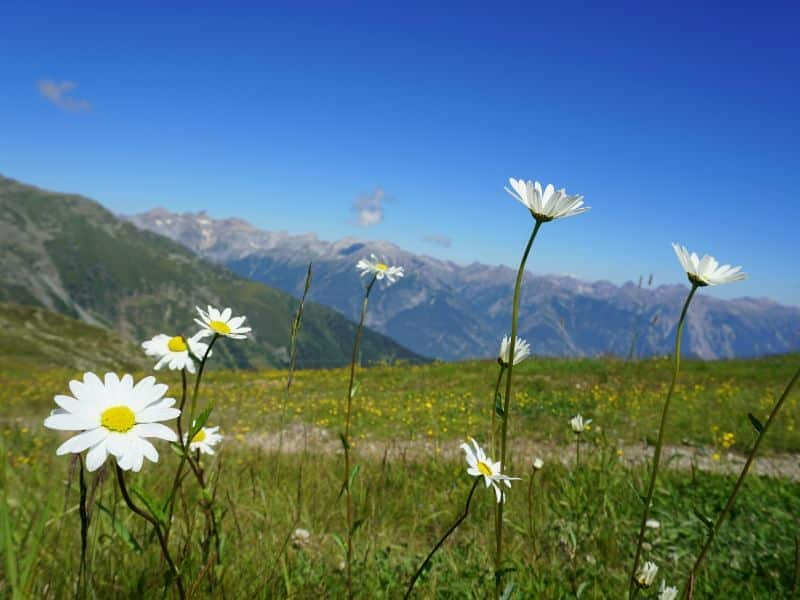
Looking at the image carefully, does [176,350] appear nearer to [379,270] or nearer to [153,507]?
[153,507]

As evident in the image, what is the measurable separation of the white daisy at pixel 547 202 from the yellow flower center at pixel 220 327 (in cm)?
120

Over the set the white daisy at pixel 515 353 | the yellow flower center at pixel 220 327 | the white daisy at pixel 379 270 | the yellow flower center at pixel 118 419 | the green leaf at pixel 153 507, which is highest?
the white daisy at pixel 379 270

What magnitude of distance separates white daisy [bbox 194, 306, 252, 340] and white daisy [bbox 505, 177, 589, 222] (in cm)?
115

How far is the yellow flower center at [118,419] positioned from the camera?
1.33 metres

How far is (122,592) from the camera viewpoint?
2422mm

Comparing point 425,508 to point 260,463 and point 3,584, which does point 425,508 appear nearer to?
point 260,463

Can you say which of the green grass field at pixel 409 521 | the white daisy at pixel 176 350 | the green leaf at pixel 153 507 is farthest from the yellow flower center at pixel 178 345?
the green leaf at pixel 153 507

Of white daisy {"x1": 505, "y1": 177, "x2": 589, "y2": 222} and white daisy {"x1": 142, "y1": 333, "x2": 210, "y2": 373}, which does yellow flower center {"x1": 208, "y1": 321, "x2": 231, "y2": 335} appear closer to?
white daisy {"x1": 142, "y1": 333, "x2": 210, "y2": 373}

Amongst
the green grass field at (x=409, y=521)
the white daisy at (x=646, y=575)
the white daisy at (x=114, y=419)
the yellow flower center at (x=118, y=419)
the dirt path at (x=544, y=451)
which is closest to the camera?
the white daisy at (x=114, y=419)

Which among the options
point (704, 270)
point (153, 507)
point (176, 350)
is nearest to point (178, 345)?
point (176, 350)

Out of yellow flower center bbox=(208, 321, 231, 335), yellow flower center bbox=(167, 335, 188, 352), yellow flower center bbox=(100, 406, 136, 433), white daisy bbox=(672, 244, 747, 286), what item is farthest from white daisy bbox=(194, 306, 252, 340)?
white daisy bbox=(672, 244, 747, 286)

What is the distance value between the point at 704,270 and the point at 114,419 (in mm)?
1932

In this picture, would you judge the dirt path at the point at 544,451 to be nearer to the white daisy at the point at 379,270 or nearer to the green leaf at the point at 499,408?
the white daisy at the point at 379,270

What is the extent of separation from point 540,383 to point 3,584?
13.4 meters
